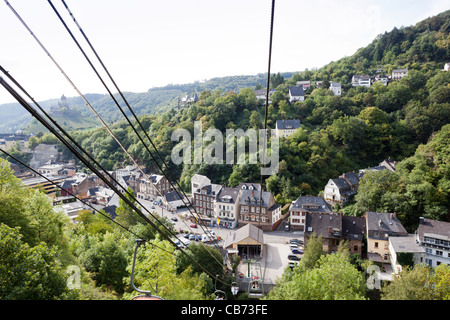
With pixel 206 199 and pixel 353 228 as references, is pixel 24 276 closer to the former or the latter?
pixel 353 228

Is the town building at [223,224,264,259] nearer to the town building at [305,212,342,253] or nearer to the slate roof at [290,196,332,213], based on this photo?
the town building at [305,212,342,253]

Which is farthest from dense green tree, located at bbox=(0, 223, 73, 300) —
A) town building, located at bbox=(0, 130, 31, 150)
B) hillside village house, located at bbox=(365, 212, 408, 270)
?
town building, located at bbox=(0, 130, 31, 150)

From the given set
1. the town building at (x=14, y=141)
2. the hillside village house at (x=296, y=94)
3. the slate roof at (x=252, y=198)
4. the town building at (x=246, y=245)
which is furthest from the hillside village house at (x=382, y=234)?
the town building at (x=14, y=141)

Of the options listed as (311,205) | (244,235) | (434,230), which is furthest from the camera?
(311,205)

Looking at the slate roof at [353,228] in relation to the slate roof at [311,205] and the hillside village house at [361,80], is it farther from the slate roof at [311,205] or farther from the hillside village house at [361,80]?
the hillside village house at [361,80]

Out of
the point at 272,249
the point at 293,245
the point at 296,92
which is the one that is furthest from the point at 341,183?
the point at 296,92

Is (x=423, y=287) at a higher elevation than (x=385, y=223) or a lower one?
higher
